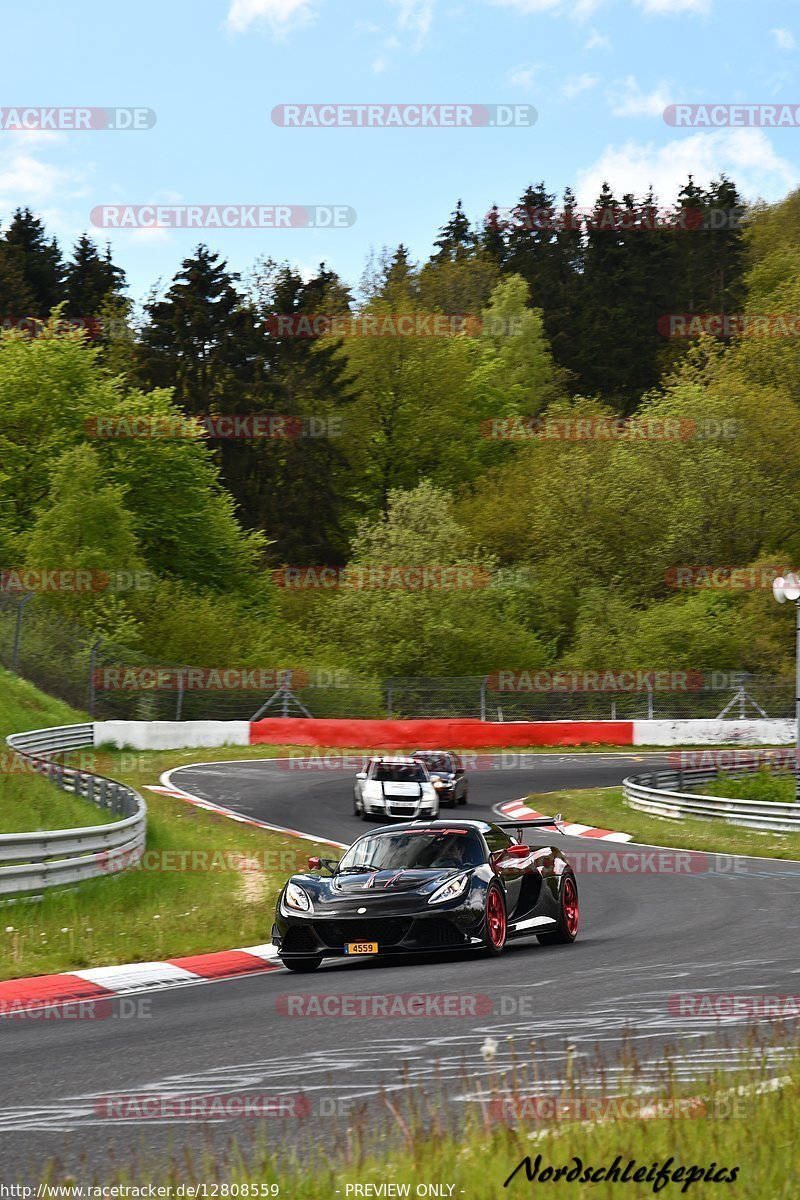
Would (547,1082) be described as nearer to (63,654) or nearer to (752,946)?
(752,946)

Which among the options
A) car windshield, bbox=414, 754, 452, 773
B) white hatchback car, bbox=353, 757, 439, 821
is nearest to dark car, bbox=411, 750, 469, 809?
car windshield, bbox=414, 754, 452, 773

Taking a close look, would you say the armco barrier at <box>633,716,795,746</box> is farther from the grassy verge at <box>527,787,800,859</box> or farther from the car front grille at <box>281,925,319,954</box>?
the car front grille at <box>281,925,319,954</box>

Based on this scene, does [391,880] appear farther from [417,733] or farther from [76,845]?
[417,733]

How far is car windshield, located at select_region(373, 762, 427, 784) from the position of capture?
26656 mm

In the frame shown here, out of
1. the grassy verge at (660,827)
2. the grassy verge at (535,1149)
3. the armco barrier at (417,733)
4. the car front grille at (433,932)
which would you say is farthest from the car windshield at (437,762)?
the grassy verge at (535,1149)

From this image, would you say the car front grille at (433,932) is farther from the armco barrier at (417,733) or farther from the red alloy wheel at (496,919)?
the armco barrier at (417,733)

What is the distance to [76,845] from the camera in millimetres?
15305

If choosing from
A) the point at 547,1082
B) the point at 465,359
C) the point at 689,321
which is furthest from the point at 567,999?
the point at 689,321

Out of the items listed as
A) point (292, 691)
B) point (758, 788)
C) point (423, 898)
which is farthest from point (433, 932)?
point (292, 691)

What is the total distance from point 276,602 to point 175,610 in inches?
473

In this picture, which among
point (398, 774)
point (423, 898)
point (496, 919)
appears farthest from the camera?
point (398, 774)

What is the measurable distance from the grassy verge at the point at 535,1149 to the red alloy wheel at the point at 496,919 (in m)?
5.78

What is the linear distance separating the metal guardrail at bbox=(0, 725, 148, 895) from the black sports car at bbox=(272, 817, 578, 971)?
315 centimetres

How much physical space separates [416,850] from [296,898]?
1210 millimetres
